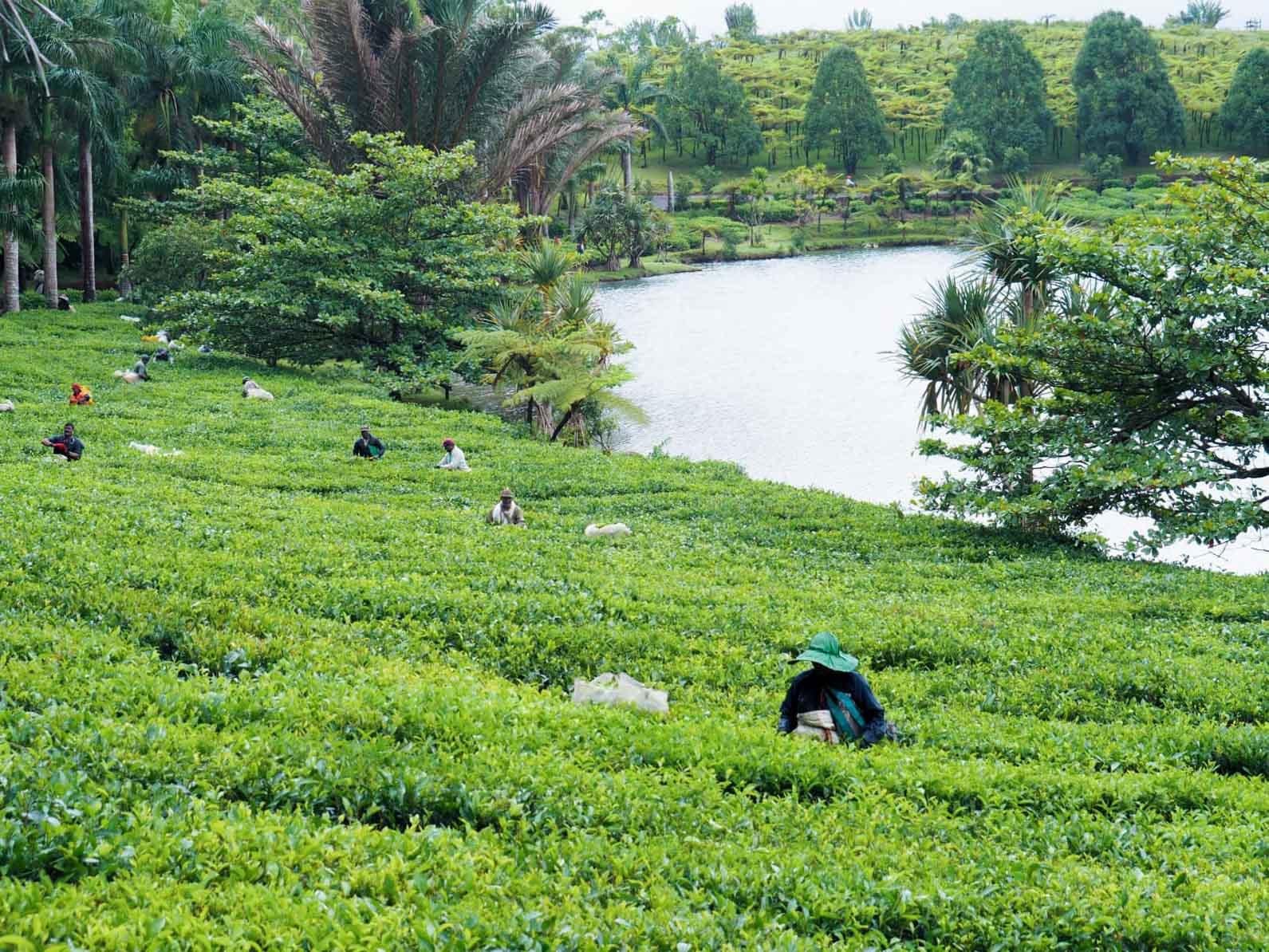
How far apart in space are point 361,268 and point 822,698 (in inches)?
1036

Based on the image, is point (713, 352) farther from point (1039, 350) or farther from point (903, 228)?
point (903, 228)

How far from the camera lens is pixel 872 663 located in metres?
10.6

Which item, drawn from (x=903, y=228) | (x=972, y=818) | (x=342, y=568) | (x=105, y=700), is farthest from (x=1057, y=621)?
(x=903, y=228)

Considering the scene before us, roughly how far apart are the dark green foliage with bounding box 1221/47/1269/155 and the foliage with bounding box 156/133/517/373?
92519 millimetres

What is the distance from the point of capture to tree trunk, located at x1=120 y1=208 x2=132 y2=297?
49.3m

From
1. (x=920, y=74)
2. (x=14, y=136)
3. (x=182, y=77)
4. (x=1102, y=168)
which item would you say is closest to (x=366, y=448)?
(x=14, y=136)

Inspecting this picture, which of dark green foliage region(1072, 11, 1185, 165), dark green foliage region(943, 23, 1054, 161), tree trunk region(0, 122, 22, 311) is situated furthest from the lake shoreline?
tree trunk region(0, 122, 22, 311)

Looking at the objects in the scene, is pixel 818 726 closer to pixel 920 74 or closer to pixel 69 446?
pixel 69 446

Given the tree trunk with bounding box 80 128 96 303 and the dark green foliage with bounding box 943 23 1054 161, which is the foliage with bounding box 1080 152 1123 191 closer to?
the dark green foliage with bounding box 943 23 1054 161

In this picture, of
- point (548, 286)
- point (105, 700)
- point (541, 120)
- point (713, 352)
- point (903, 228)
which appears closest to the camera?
point (105, 700)

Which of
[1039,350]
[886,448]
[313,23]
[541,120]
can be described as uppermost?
[313,23]

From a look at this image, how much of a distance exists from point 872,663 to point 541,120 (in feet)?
104

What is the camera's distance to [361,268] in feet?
104

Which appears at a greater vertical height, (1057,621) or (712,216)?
(712,216)
